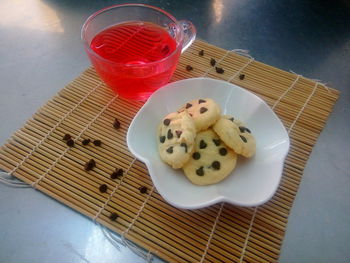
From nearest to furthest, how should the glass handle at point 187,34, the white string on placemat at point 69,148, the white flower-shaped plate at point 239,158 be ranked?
1. the white flower-shaped plate at point 239,158
2. the white string on placemat at point 69,148
3. the glass handle at point 187,34

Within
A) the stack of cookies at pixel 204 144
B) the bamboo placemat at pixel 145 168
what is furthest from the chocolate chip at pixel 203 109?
the bamboo placemat at pixel 145 168

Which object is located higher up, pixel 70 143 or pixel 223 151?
pixel 223 151

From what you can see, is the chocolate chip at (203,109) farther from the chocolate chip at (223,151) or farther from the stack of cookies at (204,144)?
the chocolate chip at (223,151)

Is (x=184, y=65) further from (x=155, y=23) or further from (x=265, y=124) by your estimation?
(x=265, y=124)

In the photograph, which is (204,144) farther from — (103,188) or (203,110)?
(103,188)

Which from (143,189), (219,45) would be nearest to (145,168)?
(143,189)

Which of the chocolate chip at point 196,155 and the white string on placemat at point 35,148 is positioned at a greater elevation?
the chocolate chip at point 196,155
